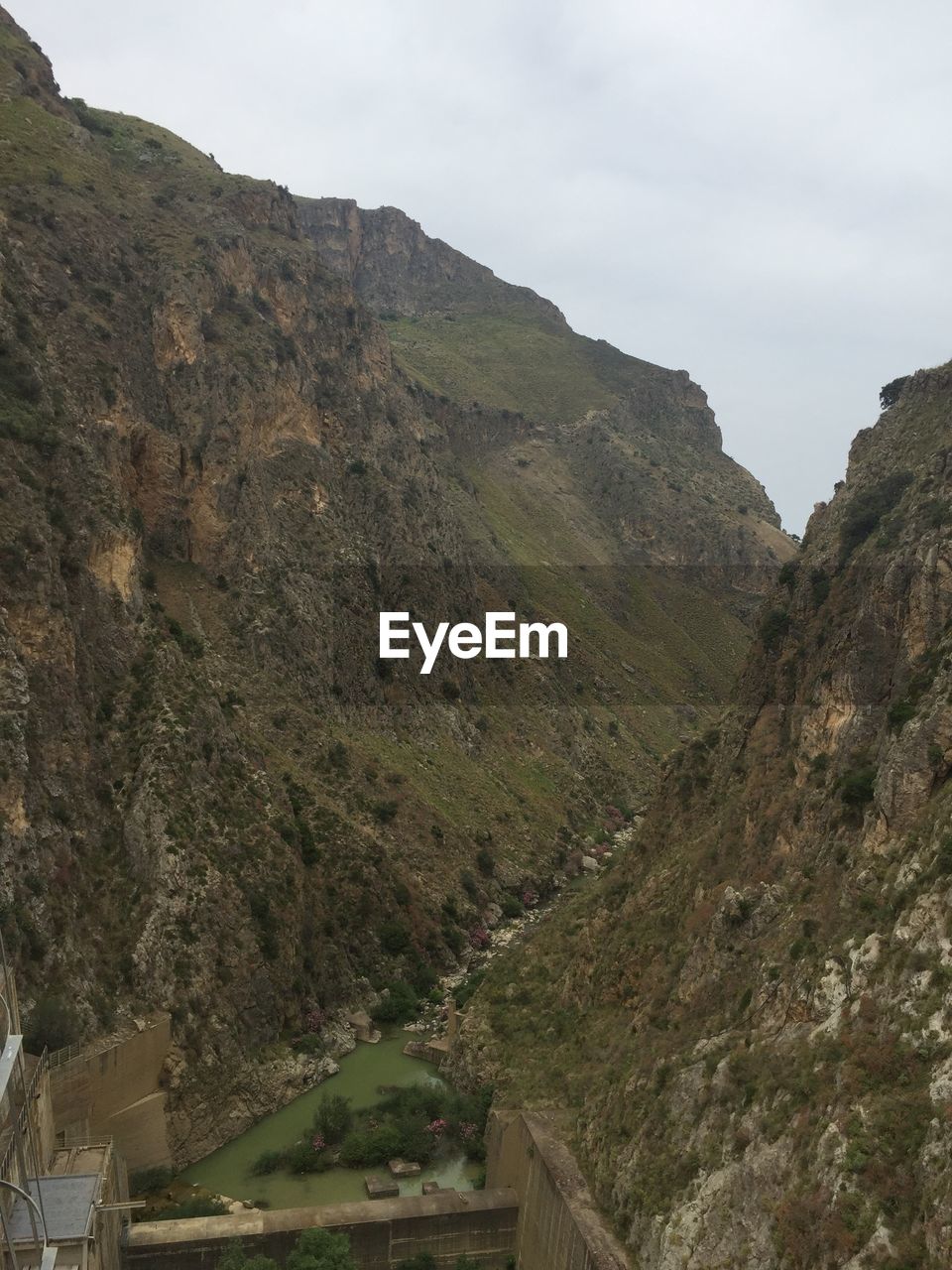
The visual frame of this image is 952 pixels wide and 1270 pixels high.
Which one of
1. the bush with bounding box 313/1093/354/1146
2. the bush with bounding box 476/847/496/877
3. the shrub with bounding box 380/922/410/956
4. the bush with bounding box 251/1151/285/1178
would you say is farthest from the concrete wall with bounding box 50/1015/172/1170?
the bush with bounding box 476/847/496/877

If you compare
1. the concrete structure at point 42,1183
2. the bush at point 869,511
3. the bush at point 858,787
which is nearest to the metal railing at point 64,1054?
the concrete structure at point 42,1183

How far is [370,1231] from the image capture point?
31.9m

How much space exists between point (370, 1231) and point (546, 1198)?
6.12m

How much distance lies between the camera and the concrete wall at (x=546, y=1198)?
85.6 ft

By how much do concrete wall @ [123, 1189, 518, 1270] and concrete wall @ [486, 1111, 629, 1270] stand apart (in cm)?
102

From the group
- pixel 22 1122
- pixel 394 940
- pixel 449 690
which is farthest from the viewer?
pixel 449 690

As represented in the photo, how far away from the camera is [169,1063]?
39281 millimetres

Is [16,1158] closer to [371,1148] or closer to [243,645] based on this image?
[371,1148]

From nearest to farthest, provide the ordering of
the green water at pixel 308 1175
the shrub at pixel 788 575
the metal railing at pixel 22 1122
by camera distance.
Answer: the metal railing at pixel 22 1122 < the green water at pixel 308 1175 < the shrub at pixel 788 575

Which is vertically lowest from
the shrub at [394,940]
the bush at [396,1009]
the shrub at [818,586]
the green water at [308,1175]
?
the green water at [308,1175]

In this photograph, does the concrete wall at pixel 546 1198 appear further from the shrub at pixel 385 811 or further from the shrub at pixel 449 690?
the shrub at pixel 449 690

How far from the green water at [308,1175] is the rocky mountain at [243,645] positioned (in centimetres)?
95

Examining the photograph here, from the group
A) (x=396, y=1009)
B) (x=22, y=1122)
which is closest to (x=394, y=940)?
(x=396, y=1009)

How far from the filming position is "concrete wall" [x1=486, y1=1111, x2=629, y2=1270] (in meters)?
26.1
